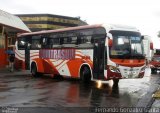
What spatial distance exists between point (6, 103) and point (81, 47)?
908 centimetres

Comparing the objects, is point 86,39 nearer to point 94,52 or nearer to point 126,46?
point 94,52

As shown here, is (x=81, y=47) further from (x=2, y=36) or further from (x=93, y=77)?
(x=2, y=36)

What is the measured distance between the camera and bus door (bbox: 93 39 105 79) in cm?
1888

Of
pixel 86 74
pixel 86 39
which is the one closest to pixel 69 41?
pixel 86 39

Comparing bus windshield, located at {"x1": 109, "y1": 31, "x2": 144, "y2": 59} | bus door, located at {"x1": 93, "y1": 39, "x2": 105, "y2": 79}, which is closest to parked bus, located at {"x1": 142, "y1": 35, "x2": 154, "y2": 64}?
bus windshield, located at {"x1": 109, "y1": 31, "x2": 144, "y2": 59}

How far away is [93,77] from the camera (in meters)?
19.5

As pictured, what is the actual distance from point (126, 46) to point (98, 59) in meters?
1.54

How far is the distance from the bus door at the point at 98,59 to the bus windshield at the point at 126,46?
0.65 metres

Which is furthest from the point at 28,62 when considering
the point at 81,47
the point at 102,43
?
the point at 102,43

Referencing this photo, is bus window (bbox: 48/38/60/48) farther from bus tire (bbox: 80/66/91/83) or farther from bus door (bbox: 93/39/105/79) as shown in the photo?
bus door (bbox: 93/39/105/79)

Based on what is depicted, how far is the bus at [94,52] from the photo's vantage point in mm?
18484

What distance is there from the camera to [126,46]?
18.8 metres

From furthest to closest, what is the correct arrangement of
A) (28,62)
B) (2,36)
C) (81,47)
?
(2,36)
(28,62)
(81,47)

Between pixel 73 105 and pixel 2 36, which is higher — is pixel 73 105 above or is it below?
below
